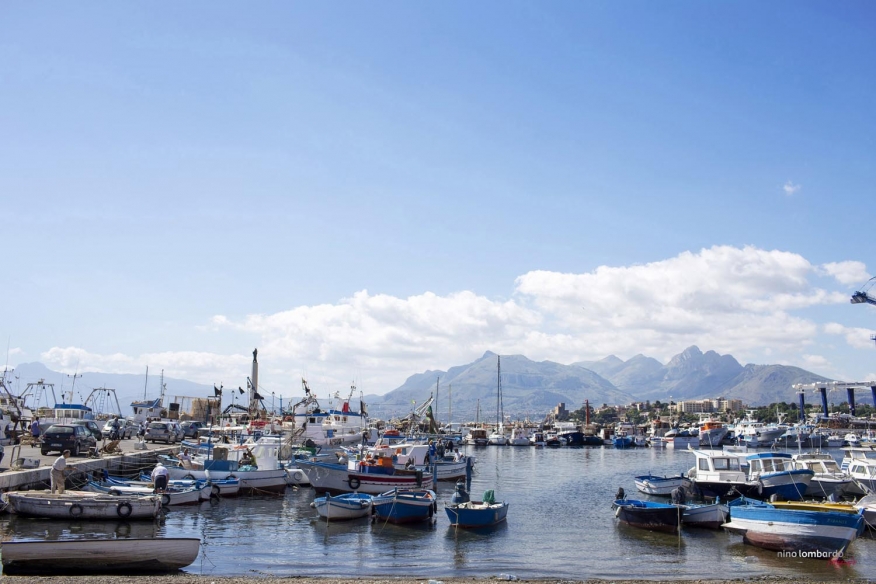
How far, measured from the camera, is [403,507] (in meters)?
30.7

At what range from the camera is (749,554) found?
25594 millimetres

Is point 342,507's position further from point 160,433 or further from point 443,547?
point 160,433

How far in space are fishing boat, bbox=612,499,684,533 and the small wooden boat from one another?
767 inches

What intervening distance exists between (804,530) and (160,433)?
54992 millimetres

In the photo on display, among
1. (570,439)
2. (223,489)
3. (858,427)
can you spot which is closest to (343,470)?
(223,489)

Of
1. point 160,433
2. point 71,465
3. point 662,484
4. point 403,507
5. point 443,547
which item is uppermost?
point 71,465

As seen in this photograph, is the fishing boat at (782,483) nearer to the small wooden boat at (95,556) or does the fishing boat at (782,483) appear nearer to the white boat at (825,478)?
the white boat at (825,478)

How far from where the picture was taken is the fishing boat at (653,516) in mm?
29672

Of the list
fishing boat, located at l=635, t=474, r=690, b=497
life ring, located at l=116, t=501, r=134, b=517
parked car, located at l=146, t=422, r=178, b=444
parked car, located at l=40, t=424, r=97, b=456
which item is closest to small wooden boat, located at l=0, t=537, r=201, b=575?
life ring, located at l=116, t=501, r=134, b=517

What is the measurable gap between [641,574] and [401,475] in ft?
59.4

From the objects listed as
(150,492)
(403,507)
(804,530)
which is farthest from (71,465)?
(804,530)

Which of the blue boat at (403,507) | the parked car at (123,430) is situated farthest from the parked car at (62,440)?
the blue boat at (403,507)

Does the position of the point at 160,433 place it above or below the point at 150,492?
above

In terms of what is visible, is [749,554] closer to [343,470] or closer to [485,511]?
[485,511]
